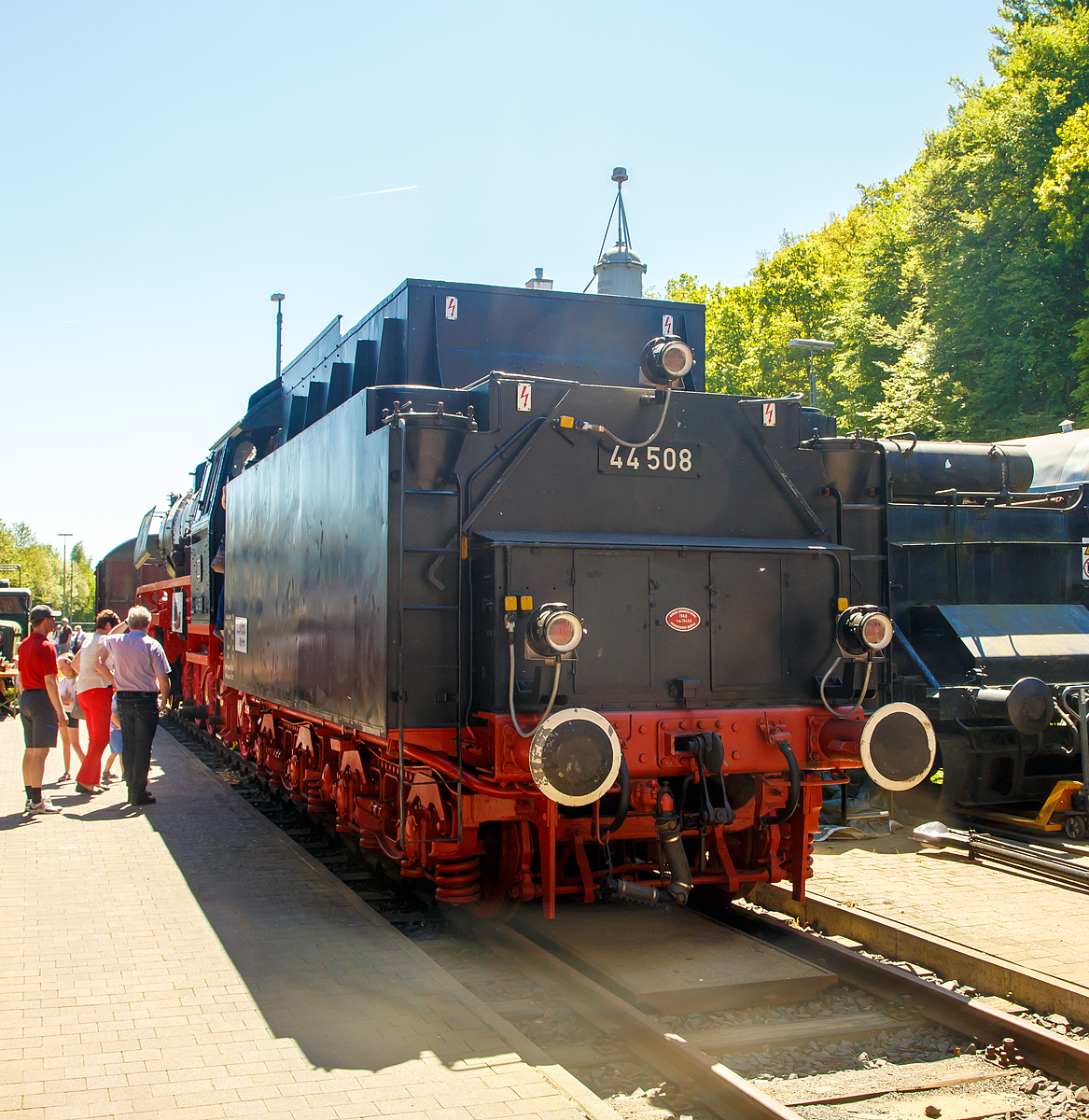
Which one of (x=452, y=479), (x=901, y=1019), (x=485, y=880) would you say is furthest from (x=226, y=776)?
(x=901, y=1019)

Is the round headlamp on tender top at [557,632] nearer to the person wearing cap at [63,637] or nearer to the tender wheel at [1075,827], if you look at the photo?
the tender wheel at [1075,827]

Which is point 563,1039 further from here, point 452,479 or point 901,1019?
point 452,479

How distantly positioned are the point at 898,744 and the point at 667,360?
244 centimetres

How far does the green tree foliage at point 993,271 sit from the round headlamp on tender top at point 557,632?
67.9 feet

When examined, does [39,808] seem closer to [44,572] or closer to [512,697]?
[512,697]

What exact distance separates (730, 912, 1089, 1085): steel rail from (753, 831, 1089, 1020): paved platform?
0.89 ft

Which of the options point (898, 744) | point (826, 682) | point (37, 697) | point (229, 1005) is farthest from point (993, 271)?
point (229, 1005)

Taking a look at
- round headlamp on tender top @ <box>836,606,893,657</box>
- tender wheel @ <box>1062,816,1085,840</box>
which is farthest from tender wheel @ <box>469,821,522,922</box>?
tender wheel @ <box>1062,816,1085,840</box>

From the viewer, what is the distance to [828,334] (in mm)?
35969

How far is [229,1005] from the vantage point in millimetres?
4836

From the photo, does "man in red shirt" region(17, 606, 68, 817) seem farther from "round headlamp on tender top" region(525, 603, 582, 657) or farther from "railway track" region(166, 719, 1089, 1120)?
"round headlamp on tender top" region(525, 603, 582, 657)

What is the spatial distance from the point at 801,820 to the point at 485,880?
1.87 metres

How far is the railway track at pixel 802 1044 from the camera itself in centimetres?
432

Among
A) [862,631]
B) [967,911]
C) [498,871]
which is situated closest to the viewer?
[862,631]
